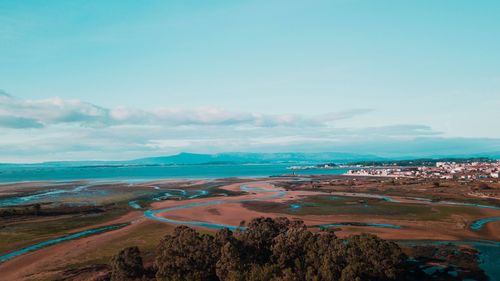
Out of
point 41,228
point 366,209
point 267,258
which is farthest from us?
point 366,209

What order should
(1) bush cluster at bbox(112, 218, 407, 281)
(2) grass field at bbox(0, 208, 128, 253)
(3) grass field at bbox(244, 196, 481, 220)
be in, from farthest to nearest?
(3) grass field at bbox(244, 196, 481, 220) < (2) grass field at bbox(0, 208, 128, 253) < (1) bush cluster at bbox(112, 218, 407, 281)

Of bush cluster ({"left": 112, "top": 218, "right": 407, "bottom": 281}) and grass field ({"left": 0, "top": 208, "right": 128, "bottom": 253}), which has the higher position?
bush cluster ({"left": 112, "top": 218, "right": 407, "bottom": 281})

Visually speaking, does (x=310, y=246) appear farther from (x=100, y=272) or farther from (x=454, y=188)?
(x=454, y=188)

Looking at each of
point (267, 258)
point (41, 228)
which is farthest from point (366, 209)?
point (41, 228)

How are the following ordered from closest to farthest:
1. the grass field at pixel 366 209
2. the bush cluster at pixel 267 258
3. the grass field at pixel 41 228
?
the bush cluster at pixel 267 258 → the grass field at pixel 41 228 → the grass field at pixel 366 209

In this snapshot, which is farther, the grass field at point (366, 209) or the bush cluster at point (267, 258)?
the grass field at point (366, 209)

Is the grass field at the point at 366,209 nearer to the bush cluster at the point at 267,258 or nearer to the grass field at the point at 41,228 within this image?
the grass field at the point at 41,228

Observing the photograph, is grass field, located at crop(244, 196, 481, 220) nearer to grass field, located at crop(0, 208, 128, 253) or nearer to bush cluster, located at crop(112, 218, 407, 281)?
grass field, located at crop(0, 208, 128, 253)

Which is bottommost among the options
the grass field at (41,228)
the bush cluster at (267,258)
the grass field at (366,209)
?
the grass field at (366,209)

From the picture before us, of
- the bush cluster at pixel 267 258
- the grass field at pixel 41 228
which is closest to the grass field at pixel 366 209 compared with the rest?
the grass field at pixel 41 228

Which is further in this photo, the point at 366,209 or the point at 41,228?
the point at 366,209

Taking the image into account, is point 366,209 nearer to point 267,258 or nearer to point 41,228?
point 267,258

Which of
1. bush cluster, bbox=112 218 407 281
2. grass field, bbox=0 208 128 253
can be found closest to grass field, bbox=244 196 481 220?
grass field, bbox=0 208 128 253
